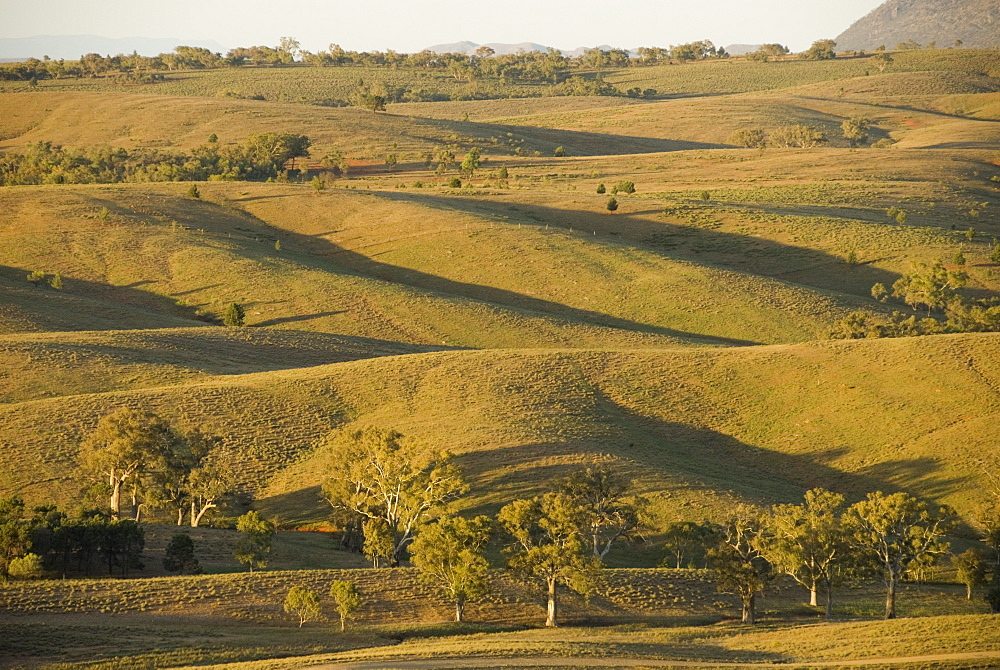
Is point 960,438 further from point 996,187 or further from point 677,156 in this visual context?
point 677,156

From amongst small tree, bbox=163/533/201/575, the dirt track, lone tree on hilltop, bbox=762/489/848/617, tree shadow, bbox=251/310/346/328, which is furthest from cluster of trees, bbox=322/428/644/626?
tree shadow, bbox=251/310/346/328

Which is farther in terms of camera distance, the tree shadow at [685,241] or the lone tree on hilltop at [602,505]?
the tree shadow at [685,241]

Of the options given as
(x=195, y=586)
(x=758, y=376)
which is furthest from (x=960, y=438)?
(x=195, y=586)

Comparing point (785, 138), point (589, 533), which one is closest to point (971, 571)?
point (589, 533)

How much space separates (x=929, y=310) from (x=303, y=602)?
245 ft

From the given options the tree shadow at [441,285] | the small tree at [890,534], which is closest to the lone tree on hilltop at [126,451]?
the small tree at [890,534]

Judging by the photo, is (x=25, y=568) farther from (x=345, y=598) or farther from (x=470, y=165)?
(x=470, y=165)

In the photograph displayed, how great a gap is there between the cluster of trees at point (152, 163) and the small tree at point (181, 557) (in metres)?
97.4

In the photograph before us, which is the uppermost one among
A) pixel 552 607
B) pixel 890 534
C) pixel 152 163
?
pixel 152 163

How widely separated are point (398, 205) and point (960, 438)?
2888 inches

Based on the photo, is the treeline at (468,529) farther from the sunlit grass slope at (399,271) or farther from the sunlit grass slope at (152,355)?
the sunlit grass slope at (399,271)

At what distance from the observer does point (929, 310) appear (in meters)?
93.4

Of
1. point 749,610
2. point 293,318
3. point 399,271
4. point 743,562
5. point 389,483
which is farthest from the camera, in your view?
point 399,271

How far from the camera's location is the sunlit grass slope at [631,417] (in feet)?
178
